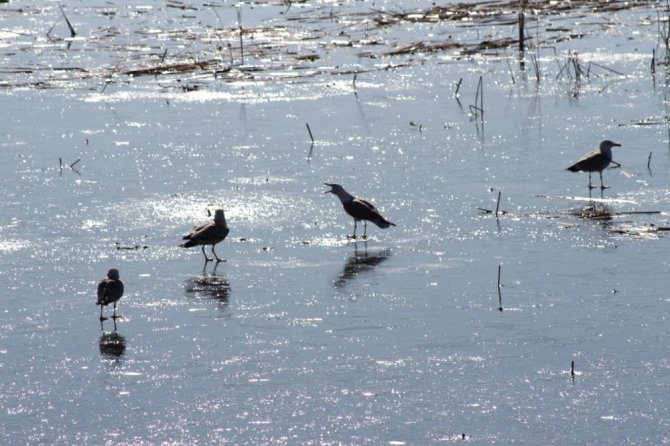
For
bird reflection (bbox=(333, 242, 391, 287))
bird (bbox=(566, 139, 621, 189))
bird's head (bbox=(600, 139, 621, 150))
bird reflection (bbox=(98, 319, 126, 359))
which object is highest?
bird's head (bbox=(600, 139, 621, 150))

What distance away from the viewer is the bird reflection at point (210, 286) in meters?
10.3

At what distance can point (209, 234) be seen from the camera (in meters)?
11.3

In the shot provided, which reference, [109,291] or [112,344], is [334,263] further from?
[112,344]

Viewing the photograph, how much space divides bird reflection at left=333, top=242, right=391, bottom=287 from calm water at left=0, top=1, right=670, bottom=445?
1.4 inches

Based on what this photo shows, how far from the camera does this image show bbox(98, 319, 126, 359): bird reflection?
346 inches

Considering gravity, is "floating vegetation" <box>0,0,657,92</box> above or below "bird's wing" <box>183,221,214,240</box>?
above

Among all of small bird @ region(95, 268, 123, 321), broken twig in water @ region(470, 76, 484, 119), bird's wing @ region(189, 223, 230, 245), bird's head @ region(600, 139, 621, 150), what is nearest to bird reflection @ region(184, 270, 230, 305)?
bird's wing @ region(189, 223, 230, 245)

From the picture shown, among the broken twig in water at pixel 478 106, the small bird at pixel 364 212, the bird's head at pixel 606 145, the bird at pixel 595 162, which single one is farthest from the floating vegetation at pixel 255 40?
the small bird at pixel 364 212

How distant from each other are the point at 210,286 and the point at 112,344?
1.69 metres

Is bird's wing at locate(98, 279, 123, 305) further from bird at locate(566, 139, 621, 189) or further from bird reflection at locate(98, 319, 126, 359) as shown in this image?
bird at locate(566, 139, 621, 189)

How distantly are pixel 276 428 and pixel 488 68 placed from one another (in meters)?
16.3

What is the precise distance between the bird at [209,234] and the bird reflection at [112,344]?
81.5 inches

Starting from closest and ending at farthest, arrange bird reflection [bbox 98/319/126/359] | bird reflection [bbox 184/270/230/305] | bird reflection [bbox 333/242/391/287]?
bird reflection [bbox 98/319/126/359] → bird reflection [bbox 184/270/230/305] → bird reflection [bbox 333/242/391/287]

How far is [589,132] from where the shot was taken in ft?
54.8
